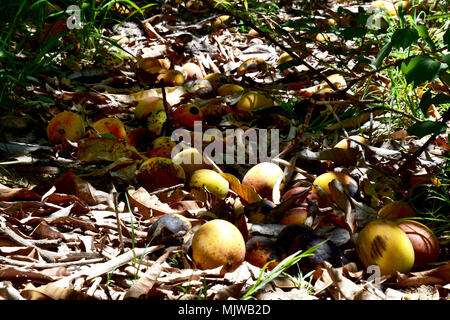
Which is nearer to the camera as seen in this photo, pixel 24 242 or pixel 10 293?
pixel 10 293

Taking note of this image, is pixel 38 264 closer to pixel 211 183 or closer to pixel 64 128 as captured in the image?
pixel 211 183

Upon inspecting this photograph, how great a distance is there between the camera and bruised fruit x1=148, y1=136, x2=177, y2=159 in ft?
10.3

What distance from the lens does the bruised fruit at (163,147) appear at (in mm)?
3125

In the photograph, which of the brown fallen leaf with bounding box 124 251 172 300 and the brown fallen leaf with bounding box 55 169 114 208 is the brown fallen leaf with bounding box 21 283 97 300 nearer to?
the brown fallen leaf with bounding box 124 251 172 300

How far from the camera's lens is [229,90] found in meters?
4.05

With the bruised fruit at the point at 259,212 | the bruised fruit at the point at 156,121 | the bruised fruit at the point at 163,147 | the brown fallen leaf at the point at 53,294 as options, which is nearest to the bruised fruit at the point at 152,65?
the bruised fruit at the point at 156,121

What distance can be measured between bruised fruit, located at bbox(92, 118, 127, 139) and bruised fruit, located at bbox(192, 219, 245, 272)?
1424 mm

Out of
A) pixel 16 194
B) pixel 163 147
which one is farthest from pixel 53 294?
pixel 163 147

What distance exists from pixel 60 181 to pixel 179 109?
40.9 inches

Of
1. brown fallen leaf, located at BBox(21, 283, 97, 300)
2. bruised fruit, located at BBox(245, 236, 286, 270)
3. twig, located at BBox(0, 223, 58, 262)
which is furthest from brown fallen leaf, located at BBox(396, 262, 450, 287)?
twig, located at BBox(0, 223, 58, 262)

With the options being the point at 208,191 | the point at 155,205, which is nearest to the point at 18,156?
the point at 155,205

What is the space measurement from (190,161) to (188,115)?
58 cm

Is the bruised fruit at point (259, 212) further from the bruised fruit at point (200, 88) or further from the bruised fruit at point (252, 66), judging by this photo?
the bruised fruit at point (252, 66)

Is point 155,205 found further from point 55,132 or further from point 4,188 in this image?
point 55,132
